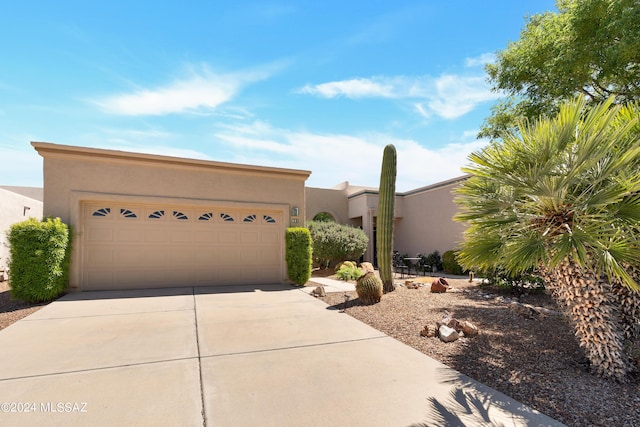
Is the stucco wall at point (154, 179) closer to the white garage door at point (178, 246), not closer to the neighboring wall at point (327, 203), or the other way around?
the white garage door at point (178, 246)

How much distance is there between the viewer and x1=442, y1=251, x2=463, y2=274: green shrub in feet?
45.6

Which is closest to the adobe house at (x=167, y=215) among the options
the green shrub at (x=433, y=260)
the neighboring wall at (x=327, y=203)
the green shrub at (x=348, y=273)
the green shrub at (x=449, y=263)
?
the green shrub at (x=348, y=273)

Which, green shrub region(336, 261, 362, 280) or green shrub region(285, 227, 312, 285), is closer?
green shrub region(285, 227, 312, 285)

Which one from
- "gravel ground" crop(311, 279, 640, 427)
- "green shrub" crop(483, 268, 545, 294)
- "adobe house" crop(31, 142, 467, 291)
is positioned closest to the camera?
"gravel ground" crop(311, 279, 640, 427)

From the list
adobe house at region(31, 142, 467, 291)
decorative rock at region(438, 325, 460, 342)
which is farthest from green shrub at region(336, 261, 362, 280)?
decorative rock at region(438, 325, 460, 342)

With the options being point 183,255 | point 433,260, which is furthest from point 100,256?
point 433,260

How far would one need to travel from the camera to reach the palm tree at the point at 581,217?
10.2ft

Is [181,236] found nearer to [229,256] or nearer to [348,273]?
[229,256]

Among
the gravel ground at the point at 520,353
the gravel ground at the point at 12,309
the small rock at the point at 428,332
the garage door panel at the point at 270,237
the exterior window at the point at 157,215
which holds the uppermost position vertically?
the exterior window at the point at 157,215

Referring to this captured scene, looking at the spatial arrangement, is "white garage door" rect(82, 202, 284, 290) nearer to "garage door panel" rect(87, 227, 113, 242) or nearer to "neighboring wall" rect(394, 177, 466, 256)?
"garage door panel" rect(87, 227, 113, 242)

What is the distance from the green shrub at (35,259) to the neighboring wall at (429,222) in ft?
45.8

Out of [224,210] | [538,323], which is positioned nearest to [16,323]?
[224,210]

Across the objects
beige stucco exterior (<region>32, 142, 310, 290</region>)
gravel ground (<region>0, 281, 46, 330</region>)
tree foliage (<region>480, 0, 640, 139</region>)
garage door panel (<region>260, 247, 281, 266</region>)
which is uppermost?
tree foliage (<region>480, 0, 640, 139</region>)

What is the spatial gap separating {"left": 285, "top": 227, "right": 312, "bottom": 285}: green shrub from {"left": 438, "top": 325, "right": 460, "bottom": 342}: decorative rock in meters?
5.51
